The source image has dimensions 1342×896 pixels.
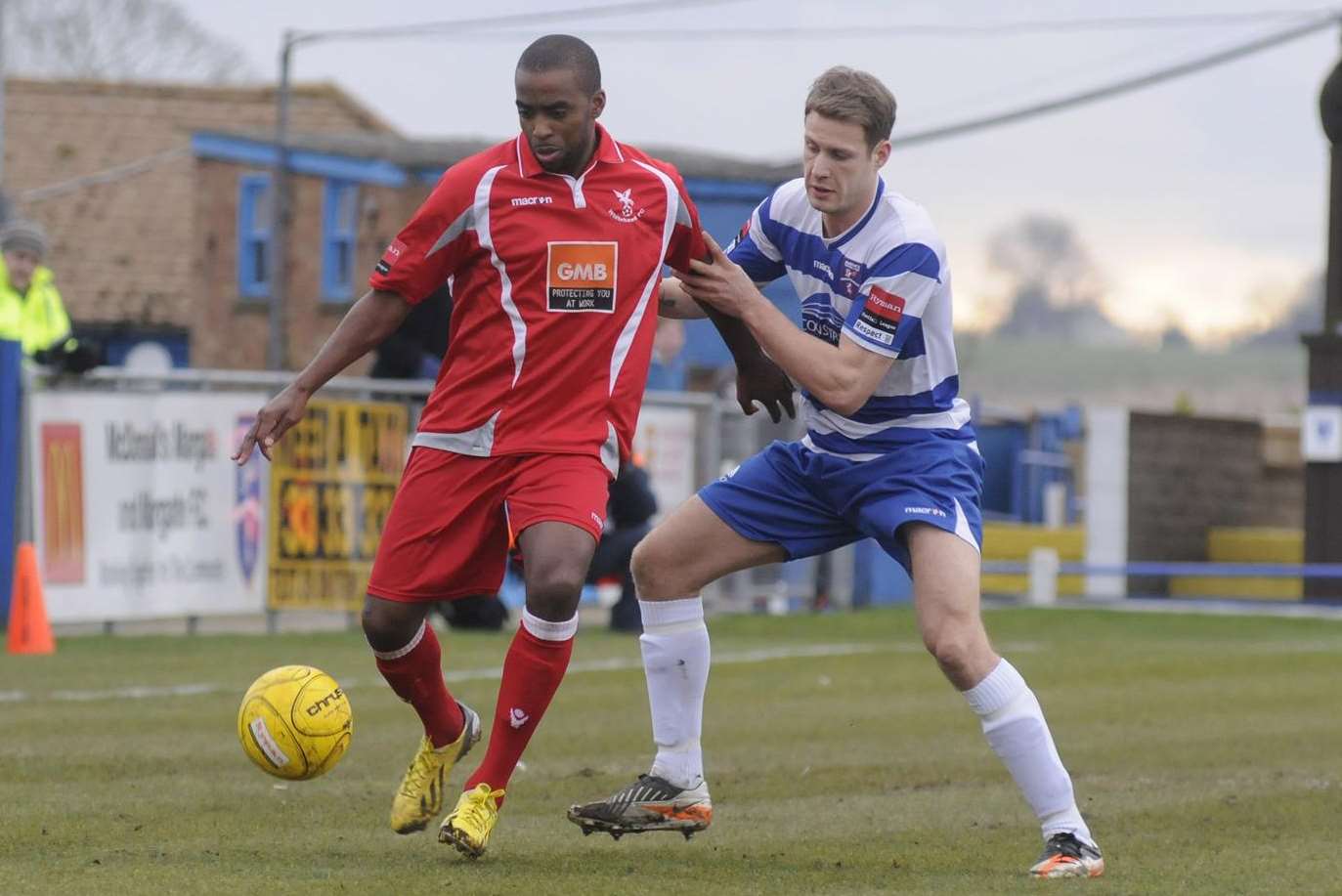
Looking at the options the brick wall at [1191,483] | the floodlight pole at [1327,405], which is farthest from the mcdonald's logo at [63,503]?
the brick wall at [1191,483]

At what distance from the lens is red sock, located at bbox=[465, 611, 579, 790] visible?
6.58m

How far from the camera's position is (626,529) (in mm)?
16547

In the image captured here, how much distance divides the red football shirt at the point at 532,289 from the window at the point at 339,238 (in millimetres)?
28936

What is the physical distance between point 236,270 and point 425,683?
32.1 m

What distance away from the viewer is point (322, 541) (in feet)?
53.9

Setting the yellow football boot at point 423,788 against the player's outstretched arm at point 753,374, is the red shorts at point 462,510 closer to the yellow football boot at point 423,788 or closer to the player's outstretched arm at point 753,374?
the yellow football boot at point 423,788

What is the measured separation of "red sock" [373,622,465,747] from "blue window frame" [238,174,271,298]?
3138cm

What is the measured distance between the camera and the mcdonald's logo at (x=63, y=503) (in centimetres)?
1485

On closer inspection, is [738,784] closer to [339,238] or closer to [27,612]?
[27,612]

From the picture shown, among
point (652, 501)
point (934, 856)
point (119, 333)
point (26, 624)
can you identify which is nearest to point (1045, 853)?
point (934, 856)

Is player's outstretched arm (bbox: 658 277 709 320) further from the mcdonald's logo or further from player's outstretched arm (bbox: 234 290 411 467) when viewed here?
the mcdonald's logo

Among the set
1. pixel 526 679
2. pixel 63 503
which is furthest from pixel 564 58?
pixel 63 503

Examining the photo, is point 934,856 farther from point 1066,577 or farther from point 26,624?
point 1066,577

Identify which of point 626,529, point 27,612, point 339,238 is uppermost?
point 339,238
